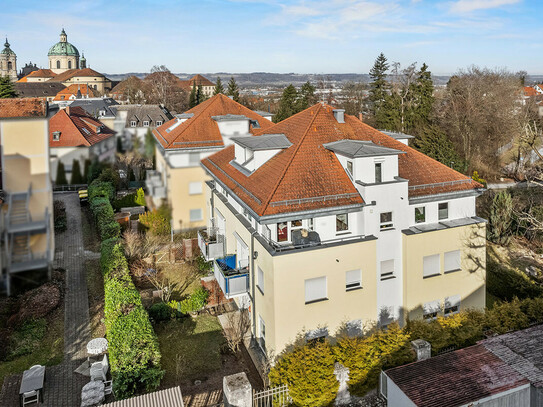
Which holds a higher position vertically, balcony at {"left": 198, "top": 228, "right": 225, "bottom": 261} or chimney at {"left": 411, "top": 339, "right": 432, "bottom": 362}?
balcony at {"left": 198, "top": 228, "right": 225, "bottom": 261}

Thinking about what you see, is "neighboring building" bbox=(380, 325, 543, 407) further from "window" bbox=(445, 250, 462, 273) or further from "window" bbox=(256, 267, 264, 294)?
"window" bbox=(256, 267, 264, 294)

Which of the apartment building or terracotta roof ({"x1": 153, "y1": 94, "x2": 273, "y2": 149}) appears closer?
the apartment building

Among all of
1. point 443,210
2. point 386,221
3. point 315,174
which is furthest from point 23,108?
point 443,210

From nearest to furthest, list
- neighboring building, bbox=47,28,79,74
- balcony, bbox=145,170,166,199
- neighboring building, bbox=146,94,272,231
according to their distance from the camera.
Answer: neighboring building, bbox=47,28,79,74
balcony, bbox=145,170,166,199
neighboring building, bbox=146,94,272,231

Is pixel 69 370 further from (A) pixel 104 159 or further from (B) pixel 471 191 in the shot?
(B) pixel 471 191

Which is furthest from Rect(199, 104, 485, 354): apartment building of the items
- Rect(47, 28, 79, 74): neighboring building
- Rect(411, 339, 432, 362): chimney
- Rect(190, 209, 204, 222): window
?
Rect(47, 28, 79, 74): neighboring building

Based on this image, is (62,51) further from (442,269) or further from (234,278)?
(442,269)

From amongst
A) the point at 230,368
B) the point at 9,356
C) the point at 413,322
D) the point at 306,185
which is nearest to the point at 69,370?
the point at 9,356

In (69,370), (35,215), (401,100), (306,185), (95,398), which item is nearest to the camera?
(35,215)
